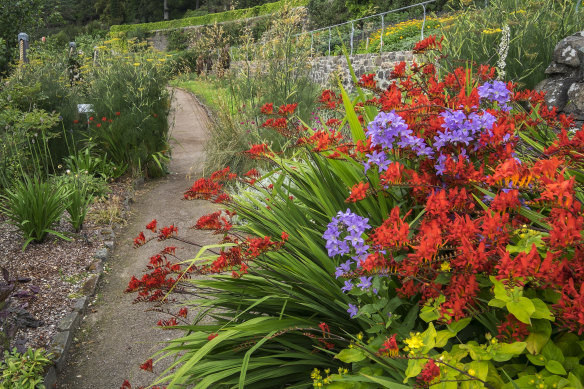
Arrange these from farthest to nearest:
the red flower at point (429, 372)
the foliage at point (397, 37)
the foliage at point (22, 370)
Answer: the foliage at point (397, 37)
the foliage at point (22, 370)
the red flower at point (429, 372)

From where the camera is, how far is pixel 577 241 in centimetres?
114

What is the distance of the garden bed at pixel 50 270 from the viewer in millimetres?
3215

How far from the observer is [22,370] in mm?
2541

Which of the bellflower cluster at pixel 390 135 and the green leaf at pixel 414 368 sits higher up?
the bellflower cluster at pixel 390 135

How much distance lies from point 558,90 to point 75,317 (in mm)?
4631

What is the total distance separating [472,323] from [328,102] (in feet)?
4.21

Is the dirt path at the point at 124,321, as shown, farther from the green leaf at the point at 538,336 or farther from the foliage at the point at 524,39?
the foliage at the point at 524,39

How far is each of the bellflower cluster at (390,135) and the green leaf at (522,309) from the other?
613mm

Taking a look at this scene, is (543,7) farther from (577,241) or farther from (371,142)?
(577,241)

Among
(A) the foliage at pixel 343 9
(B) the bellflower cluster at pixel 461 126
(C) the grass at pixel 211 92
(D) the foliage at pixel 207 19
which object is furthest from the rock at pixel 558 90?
(D) the foliage at pixel 207 19

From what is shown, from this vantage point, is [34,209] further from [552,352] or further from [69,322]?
[552,352]

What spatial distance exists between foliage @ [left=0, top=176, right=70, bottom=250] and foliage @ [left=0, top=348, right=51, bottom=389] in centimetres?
183

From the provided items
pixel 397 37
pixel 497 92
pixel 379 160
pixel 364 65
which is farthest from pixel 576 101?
pixel 397 37

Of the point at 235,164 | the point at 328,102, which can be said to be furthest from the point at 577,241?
the point at 235,164
